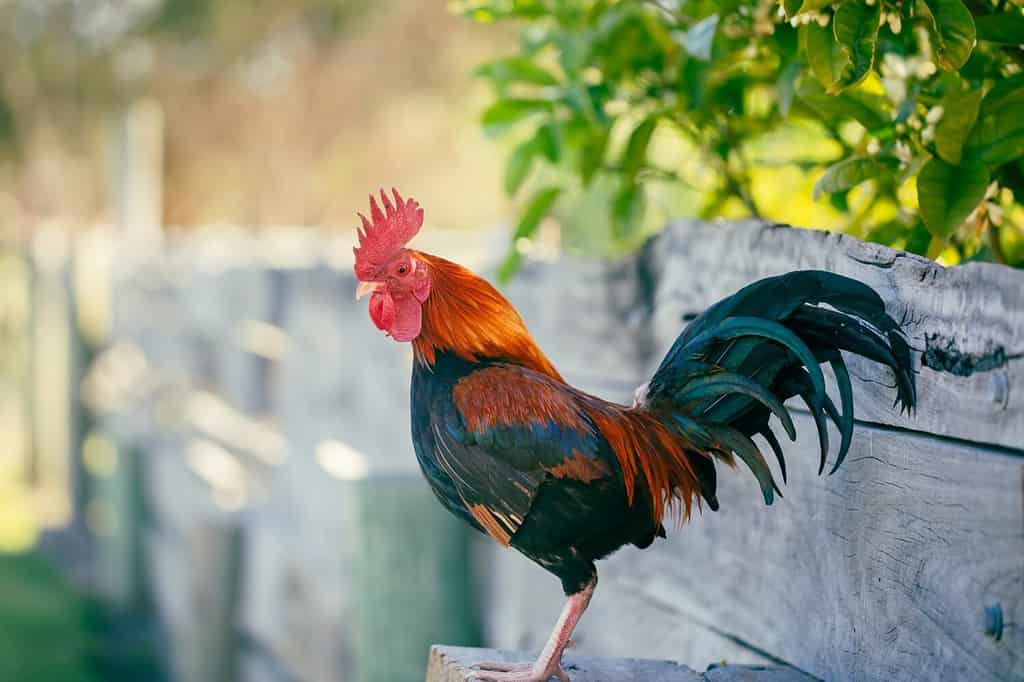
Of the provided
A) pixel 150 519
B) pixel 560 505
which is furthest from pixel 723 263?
pixel 150 519

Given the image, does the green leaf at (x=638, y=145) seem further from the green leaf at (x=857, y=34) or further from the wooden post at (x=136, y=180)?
the wooden post at (x=136, y=180)

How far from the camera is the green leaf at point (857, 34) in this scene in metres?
1.14

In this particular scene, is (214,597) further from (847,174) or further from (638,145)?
(847,174)

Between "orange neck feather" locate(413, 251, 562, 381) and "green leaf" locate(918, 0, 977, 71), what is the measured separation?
501 millimetres

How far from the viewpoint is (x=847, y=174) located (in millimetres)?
1338

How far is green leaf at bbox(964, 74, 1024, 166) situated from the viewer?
46.9 inches

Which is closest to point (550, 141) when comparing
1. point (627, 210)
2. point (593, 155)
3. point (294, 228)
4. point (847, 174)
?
point (593, 155)

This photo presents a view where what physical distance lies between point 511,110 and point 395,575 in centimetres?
103

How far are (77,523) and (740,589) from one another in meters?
6.04

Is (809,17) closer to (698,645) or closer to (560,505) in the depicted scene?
(560,505)

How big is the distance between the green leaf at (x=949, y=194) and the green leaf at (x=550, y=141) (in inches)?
25.7

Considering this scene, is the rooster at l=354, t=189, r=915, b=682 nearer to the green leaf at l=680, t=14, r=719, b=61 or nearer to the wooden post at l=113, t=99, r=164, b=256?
the green leaf at l=680, t=14, r=719, b=61

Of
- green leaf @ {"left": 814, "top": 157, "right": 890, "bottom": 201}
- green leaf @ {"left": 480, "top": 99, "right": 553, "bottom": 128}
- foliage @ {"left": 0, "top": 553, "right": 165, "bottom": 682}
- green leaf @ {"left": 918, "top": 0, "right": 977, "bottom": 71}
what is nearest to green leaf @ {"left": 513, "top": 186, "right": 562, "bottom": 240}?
green leaf @ {"left": 480, "top": 99, "right": 553, "bottom": 128}

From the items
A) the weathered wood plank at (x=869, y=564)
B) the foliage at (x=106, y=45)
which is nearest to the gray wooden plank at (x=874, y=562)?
the weathered wood plank at (x=869, y=564)
